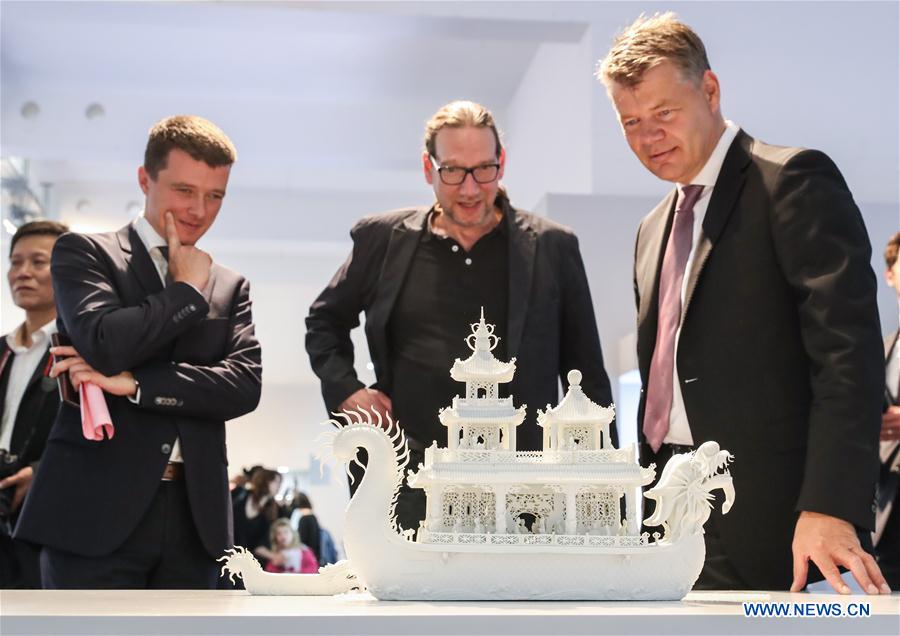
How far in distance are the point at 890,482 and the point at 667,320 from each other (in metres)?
1.62

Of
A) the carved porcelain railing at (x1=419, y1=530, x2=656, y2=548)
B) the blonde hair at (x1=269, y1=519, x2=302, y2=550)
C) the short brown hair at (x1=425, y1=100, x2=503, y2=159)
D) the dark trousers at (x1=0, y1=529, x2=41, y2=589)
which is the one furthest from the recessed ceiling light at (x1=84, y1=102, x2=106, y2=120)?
the carved porcelain railing at (x1=419, y1=530, x2=656, y2=548)

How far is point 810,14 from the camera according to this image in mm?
6355

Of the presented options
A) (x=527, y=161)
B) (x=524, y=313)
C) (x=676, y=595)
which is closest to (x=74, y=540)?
(x=524, y=313)

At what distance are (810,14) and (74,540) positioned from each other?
536cm

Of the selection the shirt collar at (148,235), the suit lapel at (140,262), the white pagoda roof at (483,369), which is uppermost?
the shirt collar at (148,235)

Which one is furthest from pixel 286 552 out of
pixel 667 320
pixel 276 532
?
pixel 667 320

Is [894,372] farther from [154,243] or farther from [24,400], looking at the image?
[24,400]

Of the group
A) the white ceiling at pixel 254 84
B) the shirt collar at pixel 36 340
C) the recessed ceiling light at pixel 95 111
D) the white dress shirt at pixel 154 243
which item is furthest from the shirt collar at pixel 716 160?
the recessed ceiling light at pixel 95 111

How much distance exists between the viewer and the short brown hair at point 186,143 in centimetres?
289

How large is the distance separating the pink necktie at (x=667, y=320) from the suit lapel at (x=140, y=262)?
4.20ft

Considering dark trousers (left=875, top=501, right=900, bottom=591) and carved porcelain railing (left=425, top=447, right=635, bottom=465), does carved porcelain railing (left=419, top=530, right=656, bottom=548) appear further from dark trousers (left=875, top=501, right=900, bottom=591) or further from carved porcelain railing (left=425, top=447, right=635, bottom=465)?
dark trousers (left=875, top=501, right=900, bottom=591)

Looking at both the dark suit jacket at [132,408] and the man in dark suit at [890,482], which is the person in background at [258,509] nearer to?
the man in dark suit at [890,482]

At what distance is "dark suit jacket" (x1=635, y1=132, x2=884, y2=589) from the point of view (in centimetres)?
206
